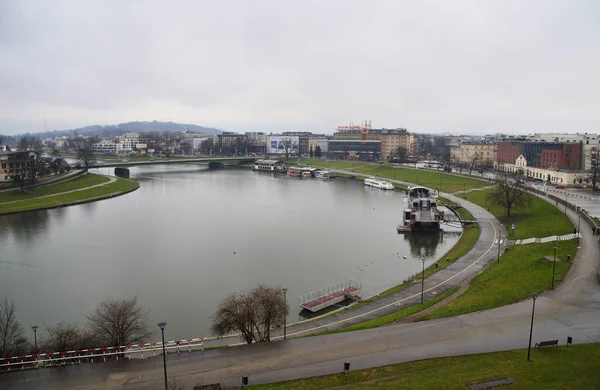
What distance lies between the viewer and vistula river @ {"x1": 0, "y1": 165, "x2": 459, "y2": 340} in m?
24.2

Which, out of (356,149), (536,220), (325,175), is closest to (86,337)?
(536,220)

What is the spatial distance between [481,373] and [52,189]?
6060 cm

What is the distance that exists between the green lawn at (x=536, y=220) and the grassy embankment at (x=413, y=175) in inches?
652

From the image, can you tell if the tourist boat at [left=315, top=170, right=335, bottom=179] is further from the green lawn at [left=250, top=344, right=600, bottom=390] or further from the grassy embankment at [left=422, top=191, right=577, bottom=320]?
the green lawn at [left=250, top=344, right=600, bottom=390]

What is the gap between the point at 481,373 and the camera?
44.5 feet

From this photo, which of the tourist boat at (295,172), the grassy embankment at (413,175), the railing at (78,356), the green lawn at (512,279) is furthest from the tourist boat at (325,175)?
the railing at (78,356)

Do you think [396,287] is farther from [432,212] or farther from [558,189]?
[558,189]

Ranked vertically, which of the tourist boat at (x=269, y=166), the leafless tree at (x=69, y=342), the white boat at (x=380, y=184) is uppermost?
the tourist boat at (x=269, y=166)

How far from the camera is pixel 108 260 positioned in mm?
31234

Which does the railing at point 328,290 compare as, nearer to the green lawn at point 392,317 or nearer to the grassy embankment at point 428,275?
the grassy embankment at point 428,275

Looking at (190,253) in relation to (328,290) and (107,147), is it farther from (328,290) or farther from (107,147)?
(107,147)

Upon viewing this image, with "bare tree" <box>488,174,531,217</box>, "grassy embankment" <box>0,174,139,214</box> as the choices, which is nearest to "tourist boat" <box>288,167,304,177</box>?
"grassy embankment" <box>0,174,139,214</box>

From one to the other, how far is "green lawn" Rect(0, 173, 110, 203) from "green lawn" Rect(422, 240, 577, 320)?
2064 inches

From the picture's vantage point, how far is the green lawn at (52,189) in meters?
54.6
